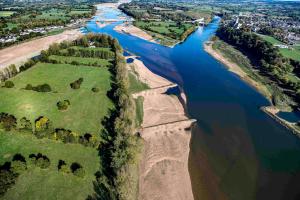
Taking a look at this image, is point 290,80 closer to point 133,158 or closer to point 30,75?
point 133,158

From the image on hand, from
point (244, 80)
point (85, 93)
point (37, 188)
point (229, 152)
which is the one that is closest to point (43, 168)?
point (37, 188)

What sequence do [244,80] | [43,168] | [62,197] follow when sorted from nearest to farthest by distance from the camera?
[62,197] < [43,168] < [244,80]

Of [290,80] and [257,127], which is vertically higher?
[290,80]

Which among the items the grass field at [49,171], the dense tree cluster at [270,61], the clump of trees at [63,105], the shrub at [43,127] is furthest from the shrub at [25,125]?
the dense tree cluster at [270,61]

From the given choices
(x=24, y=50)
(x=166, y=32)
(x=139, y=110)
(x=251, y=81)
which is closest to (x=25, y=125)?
(x=139, y=110)

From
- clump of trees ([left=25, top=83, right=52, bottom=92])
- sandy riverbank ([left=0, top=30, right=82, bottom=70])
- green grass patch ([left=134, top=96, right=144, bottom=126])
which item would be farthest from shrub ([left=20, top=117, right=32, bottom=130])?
sandy riverbank ([left=0, top=30, right=82, bottom=70])

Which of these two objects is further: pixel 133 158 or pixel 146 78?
pixel 146 78
